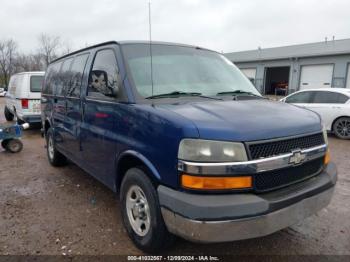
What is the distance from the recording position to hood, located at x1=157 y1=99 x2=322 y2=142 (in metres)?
2.24

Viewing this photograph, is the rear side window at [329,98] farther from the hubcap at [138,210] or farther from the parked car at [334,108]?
the hubcap at [138,210]

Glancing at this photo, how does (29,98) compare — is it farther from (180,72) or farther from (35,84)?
(180,72)

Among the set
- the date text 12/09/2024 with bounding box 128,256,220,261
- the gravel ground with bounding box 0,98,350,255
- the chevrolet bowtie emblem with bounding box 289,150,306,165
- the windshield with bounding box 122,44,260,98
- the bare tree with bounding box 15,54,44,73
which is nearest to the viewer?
the chevrolet bowtie emblem with bounding box 289,150,306,165

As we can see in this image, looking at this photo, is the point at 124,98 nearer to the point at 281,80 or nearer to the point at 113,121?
the point at 113,121

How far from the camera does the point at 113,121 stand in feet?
10.2

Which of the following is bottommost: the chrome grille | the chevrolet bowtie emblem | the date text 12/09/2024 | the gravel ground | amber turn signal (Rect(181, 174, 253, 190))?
the gravel ground

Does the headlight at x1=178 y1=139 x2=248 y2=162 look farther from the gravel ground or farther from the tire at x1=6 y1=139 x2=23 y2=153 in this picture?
the tire at x1=6 y1=139 x2=23 y2=153

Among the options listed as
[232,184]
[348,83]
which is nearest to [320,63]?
[348,83]

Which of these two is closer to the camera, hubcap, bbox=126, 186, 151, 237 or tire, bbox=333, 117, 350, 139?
hubcap, bbox=126, 186, 151, 237

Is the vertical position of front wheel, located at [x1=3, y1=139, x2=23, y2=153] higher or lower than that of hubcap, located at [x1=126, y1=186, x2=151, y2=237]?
lower

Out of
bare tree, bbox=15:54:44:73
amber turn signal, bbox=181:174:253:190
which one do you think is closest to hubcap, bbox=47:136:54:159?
amber turn signal, bbox=181:174:253:190

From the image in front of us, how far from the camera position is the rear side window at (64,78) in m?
4.63

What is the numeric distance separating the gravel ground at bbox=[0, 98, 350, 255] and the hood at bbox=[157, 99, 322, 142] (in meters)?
1.27

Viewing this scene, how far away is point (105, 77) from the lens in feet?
10.4
